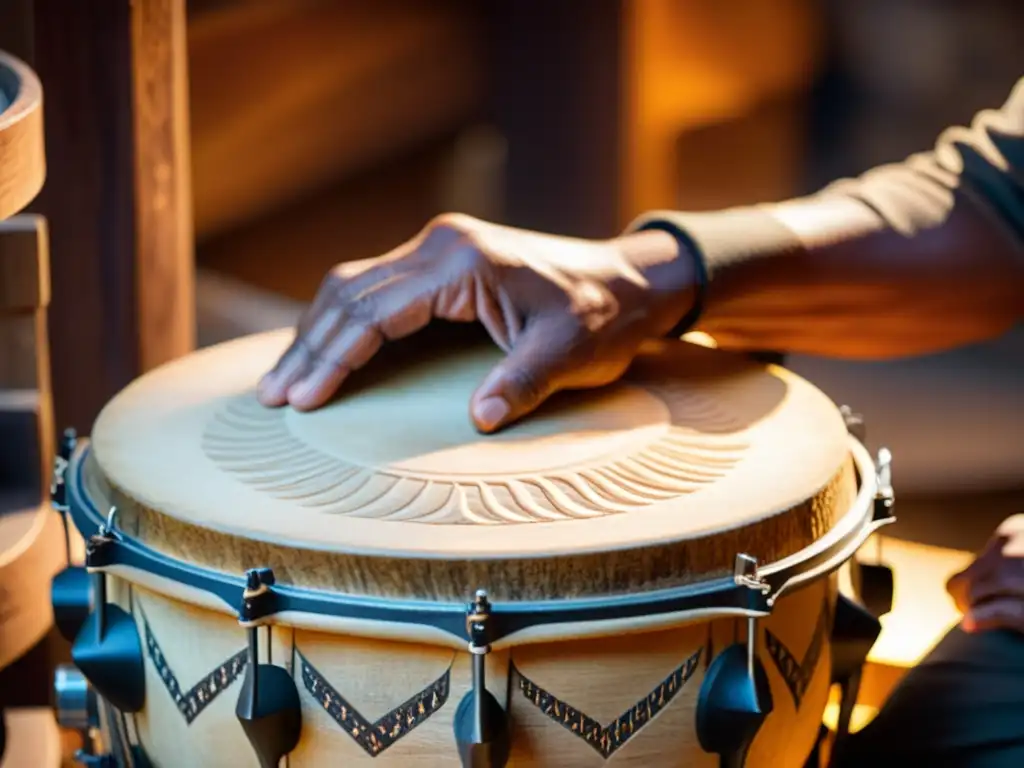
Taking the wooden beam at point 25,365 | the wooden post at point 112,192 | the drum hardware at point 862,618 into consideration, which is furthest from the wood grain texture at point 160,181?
the drum hardware at point 862,618

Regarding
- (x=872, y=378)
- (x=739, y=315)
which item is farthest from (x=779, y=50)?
(x=739, y=315)

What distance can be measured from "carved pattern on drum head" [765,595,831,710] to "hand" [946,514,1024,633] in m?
0.17

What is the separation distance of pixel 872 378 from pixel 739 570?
8.93 ft

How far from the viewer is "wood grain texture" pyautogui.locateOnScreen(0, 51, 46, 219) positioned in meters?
1.11

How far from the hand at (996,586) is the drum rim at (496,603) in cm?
26

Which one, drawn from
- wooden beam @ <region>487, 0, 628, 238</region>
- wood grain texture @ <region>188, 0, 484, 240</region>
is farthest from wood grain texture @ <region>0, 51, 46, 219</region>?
wooden beam @ <region>487, 0, 628, 238</region>

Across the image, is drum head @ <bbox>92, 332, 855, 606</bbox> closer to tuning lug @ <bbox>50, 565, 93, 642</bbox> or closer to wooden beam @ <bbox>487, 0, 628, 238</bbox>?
tuning lug @ <bbox>50, 565, 93, 642</bbox>

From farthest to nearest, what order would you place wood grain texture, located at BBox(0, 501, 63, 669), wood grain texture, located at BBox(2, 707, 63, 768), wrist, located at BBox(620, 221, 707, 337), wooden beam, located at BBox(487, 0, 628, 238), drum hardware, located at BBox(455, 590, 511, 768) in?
wooden beam, located at BBox(487, 0, 628, 238) → wood grain texture, located at BBox(2, 707, 63, 768) → wood grain texture, located at BBox(0, 501, 63, 669) → wrist, located at BBox(620, 221, 707, 337) → drum hardware, located at BBox(455, 590, 511, 768)

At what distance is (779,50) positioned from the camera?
3.86 m

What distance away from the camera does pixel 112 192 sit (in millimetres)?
1636

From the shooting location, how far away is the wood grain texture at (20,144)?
1.11m

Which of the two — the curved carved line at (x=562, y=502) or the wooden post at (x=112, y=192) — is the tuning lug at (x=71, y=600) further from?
the wooden post at (x=112, y=192)

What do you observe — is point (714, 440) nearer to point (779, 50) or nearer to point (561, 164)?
point (561, 164)

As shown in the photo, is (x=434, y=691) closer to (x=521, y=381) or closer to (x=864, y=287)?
(x=521, y=381)
